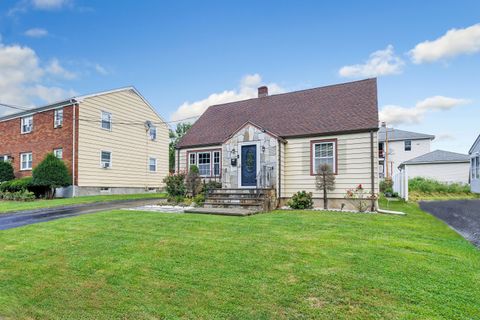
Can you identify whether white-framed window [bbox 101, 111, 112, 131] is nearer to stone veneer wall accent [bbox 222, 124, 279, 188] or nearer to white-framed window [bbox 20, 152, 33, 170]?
white-framed window [bbox 20, 152, 33, 170]

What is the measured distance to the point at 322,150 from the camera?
1333 cm

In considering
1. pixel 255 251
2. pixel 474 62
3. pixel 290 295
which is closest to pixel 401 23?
pixel 474 62

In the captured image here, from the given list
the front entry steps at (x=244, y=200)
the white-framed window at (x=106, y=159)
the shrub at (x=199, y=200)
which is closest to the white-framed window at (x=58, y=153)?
the white-framed window at (x=106, y=159)

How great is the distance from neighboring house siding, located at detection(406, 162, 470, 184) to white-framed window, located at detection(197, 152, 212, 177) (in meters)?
23.2

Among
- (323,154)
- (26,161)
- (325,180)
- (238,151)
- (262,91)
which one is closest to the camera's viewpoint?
(325,180)

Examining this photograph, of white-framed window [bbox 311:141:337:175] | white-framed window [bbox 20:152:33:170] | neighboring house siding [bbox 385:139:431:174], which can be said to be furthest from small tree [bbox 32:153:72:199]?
neighboring house siding [bbox 385:139:431:174]

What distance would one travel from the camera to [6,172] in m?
22.2

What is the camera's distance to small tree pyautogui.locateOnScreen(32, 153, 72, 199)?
1853cm

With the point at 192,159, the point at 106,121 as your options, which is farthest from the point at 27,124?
the point at 192,159

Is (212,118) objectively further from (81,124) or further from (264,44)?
(81,124)

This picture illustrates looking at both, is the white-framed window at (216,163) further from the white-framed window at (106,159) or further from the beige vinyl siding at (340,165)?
the white-framed window at (106,159)

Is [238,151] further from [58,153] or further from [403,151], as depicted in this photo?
[403,151]

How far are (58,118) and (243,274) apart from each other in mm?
21435

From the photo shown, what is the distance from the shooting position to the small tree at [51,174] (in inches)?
730
